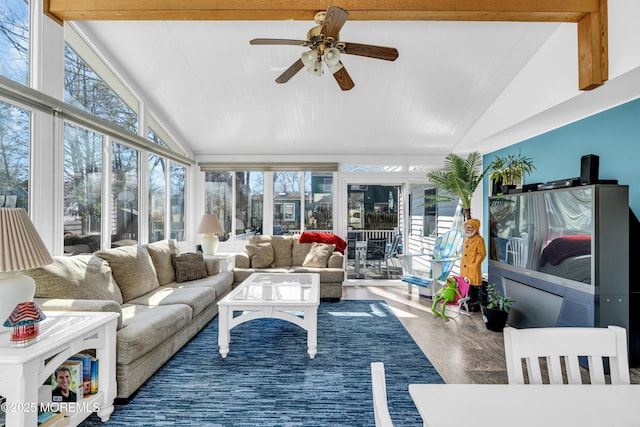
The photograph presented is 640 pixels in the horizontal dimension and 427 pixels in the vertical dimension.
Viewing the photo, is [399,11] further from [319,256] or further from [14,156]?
[319,256]

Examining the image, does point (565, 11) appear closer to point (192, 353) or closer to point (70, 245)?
point (192, 353)

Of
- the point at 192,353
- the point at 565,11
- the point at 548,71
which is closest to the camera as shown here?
the point at 565,11

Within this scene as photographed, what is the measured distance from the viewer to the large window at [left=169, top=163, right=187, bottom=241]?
198 inches

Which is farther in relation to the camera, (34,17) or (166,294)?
(166,294)

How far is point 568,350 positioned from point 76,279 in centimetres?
302

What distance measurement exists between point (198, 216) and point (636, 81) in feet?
18.6

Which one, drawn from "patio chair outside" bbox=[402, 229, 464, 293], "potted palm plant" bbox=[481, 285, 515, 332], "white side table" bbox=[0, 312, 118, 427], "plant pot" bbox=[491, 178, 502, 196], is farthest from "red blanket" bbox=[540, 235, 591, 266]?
"white side table" bbox=[0, 312, 118, 427]

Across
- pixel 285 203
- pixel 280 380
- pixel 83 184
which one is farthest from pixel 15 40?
pixel 285 203

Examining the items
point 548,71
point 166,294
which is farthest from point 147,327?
point 548,71

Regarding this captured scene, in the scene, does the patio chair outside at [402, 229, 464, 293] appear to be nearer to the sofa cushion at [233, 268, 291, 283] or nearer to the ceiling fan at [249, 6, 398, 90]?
the sofa cushion at [233, 268, 291, 283]

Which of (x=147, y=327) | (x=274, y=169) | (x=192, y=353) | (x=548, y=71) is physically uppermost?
(x=548, y=71)

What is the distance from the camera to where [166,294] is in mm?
3137

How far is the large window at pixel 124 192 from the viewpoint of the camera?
11.9 feet

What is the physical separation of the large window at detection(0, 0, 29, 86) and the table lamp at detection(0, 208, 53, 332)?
1327 mm
